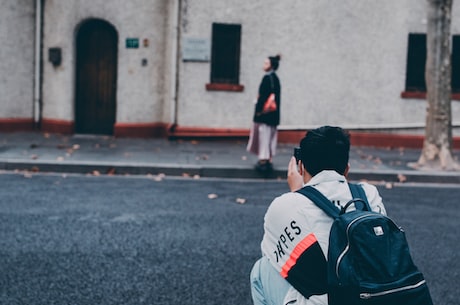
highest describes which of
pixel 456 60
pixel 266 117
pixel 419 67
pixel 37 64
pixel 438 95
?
pixel 456 60

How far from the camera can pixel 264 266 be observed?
11.0 ft

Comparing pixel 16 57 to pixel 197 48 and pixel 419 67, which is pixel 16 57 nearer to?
pixel 197 48

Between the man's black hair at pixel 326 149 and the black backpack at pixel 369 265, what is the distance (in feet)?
1.30

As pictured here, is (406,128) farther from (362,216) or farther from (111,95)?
(362,216)

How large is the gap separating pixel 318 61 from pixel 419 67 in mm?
2444

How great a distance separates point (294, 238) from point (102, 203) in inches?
255

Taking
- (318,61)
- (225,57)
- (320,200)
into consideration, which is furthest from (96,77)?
(320,200)

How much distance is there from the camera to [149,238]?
23.7 ft

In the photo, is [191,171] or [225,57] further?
[225,57]

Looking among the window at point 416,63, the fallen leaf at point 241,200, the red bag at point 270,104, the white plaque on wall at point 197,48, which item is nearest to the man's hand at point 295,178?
the fallen leaf at point 241,200

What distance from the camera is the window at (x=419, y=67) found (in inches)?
664

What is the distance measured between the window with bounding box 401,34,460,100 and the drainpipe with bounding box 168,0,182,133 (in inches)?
212

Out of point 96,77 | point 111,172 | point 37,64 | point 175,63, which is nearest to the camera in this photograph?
point 111,172

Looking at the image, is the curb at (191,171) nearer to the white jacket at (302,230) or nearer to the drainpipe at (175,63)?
the drainpipe at (175,63)
